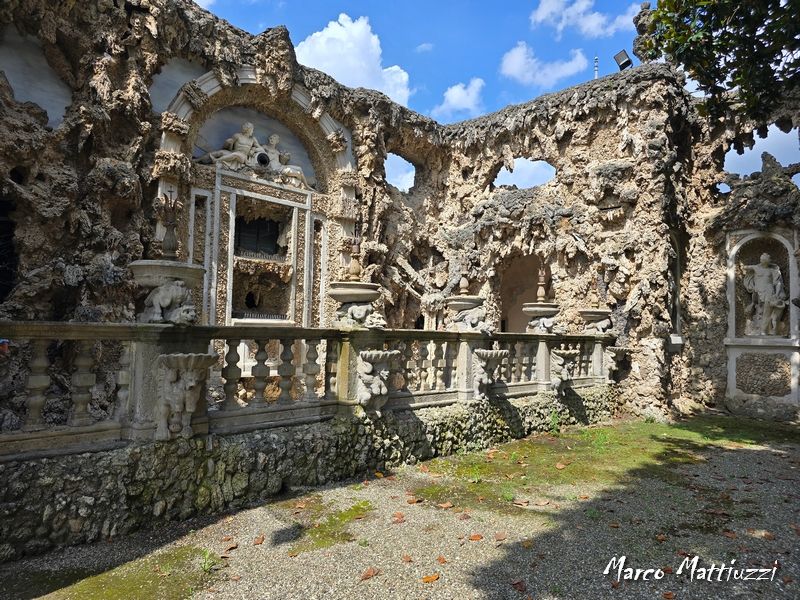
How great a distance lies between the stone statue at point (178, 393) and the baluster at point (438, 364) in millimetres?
3536

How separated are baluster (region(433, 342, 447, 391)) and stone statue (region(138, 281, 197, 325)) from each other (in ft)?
11.9

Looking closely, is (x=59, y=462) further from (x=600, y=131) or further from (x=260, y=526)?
(x=600, y=131)

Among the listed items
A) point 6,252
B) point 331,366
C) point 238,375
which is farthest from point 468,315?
point 6,252

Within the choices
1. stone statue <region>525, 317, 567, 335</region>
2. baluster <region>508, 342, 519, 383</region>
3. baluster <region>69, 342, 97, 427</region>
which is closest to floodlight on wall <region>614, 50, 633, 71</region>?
stone statue <region>525, 317, 567, 335</region>

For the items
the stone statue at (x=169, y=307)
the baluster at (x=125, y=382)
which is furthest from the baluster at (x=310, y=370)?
the baluster at (x=125, y=382)

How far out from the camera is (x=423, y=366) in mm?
7078

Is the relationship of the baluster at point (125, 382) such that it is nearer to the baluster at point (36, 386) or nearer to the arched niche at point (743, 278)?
the baluster at point (36, 386)

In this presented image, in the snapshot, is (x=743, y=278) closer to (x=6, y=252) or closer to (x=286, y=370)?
(x=286, y=370)

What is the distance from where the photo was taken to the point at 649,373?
441 inches

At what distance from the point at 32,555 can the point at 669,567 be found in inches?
189

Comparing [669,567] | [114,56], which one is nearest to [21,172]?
[114,56]

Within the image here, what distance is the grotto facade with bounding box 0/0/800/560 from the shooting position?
177 inches

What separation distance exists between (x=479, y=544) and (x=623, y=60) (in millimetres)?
14095

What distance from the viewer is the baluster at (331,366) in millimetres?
6012
